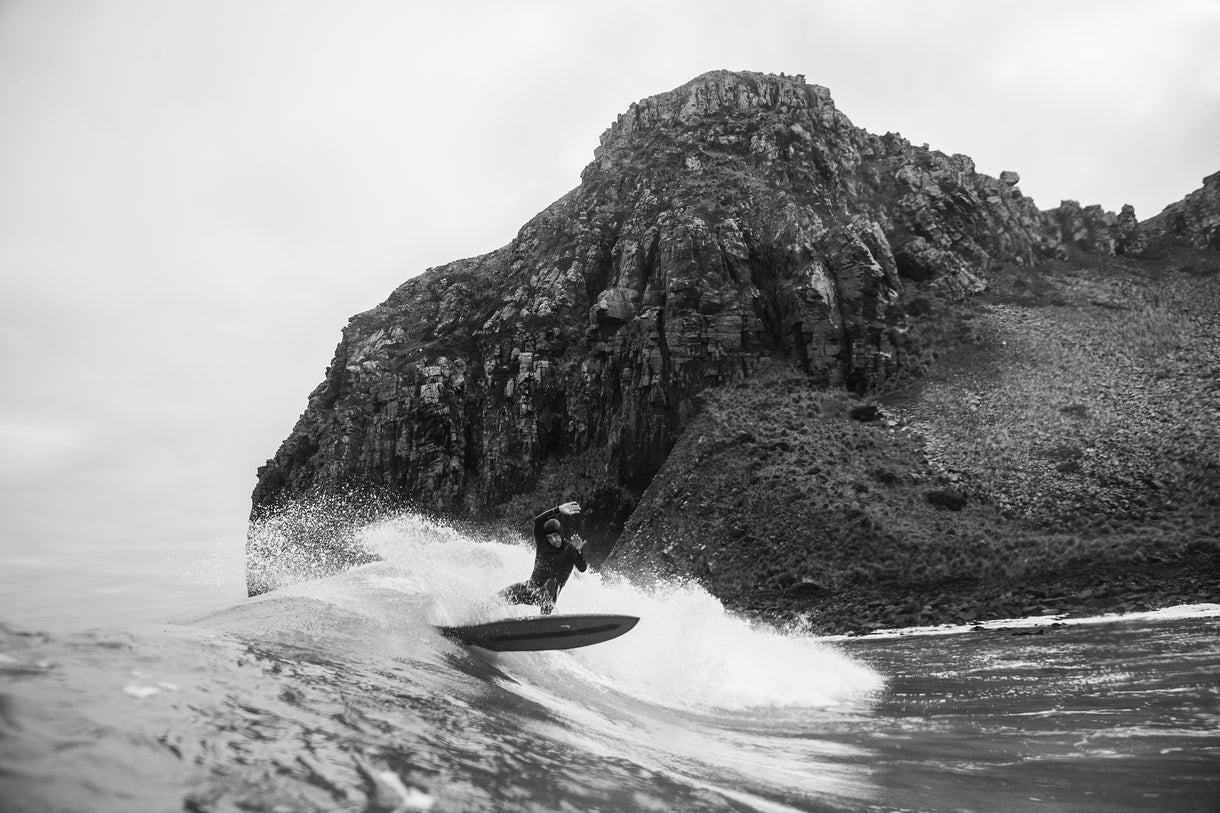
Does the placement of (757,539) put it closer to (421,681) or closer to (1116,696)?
(1116,696)

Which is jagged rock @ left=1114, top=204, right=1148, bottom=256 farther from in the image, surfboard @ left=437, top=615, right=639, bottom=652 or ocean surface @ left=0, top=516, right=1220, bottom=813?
surfboard @ left=437, top=615, right=639, bottom=652

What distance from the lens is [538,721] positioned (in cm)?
625

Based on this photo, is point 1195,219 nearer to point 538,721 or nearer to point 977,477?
point 977,477

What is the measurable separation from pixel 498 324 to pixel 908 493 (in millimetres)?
37462

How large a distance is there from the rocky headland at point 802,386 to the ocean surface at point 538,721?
45.5 feet

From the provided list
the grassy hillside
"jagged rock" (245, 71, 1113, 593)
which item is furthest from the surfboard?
"jagged rock" (245, 71, 1113, 593)

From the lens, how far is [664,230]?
176 ft

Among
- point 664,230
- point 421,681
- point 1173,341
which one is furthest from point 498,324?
point 421,681

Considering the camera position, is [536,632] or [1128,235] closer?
[536,632]

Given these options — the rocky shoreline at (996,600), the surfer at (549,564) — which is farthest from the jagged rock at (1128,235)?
the surfer at (549,564)

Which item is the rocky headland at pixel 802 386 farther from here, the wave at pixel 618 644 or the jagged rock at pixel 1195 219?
the wave at pixel 618 644

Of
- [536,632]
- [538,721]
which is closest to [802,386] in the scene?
[536,632]

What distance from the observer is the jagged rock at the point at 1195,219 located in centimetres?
5681

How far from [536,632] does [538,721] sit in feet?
15.1
